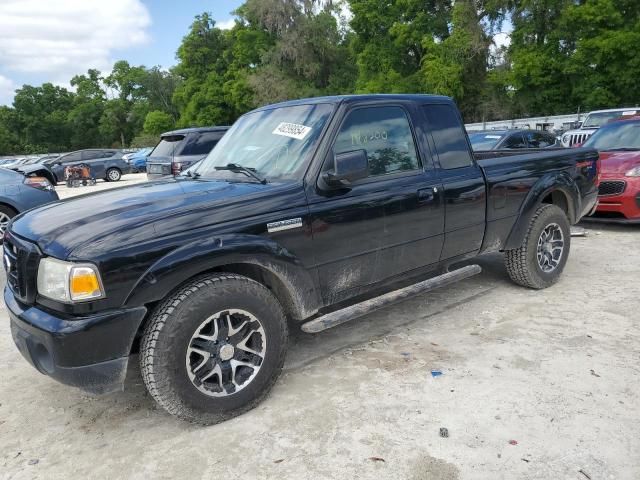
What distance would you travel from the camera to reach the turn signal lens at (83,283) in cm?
258

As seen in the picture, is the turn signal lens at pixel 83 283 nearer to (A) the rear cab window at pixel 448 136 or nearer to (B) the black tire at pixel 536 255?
(A) the rear cab window at pixel 448 136

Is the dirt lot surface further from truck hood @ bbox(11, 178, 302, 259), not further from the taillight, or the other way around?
the taillight

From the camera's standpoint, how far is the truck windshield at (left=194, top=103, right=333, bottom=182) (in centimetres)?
350

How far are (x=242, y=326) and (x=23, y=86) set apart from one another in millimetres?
95840

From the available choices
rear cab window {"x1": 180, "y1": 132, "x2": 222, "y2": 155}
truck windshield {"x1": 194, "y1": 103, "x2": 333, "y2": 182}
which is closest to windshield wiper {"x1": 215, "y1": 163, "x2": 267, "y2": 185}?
truck windshield {"x1": 194, "y1": 103, "x2": 333, "y2": 182}

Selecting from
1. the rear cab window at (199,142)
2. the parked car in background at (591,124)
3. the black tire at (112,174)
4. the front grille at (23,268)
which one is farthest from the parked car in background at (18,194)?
the black tire at (112,174)

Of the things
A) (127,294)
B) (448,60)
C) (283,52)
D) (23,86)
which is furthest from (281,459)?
(23,86)

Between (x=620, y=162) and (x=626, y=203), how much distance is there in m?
0.69

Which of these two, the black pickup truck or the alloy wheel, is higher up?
the black pickup truck

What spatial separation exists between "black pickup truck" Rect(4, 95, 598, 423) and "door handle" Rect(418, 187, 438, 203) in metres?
0.01

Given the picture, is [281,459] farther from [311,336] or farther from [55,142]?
[55,142]

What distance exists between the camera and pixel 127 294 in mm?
2658

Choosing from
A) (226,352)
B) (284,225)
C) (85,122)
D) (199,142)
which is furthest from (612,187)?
(85,122)

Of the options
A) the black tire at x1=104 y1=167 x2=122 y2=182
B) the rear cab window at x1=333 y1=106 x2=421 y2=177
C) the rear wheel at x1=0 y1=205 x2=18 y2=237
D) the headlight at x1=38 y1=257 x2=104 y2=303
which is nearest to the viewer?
the headlight at x1=38 y1=257 x2=104 y2=303
